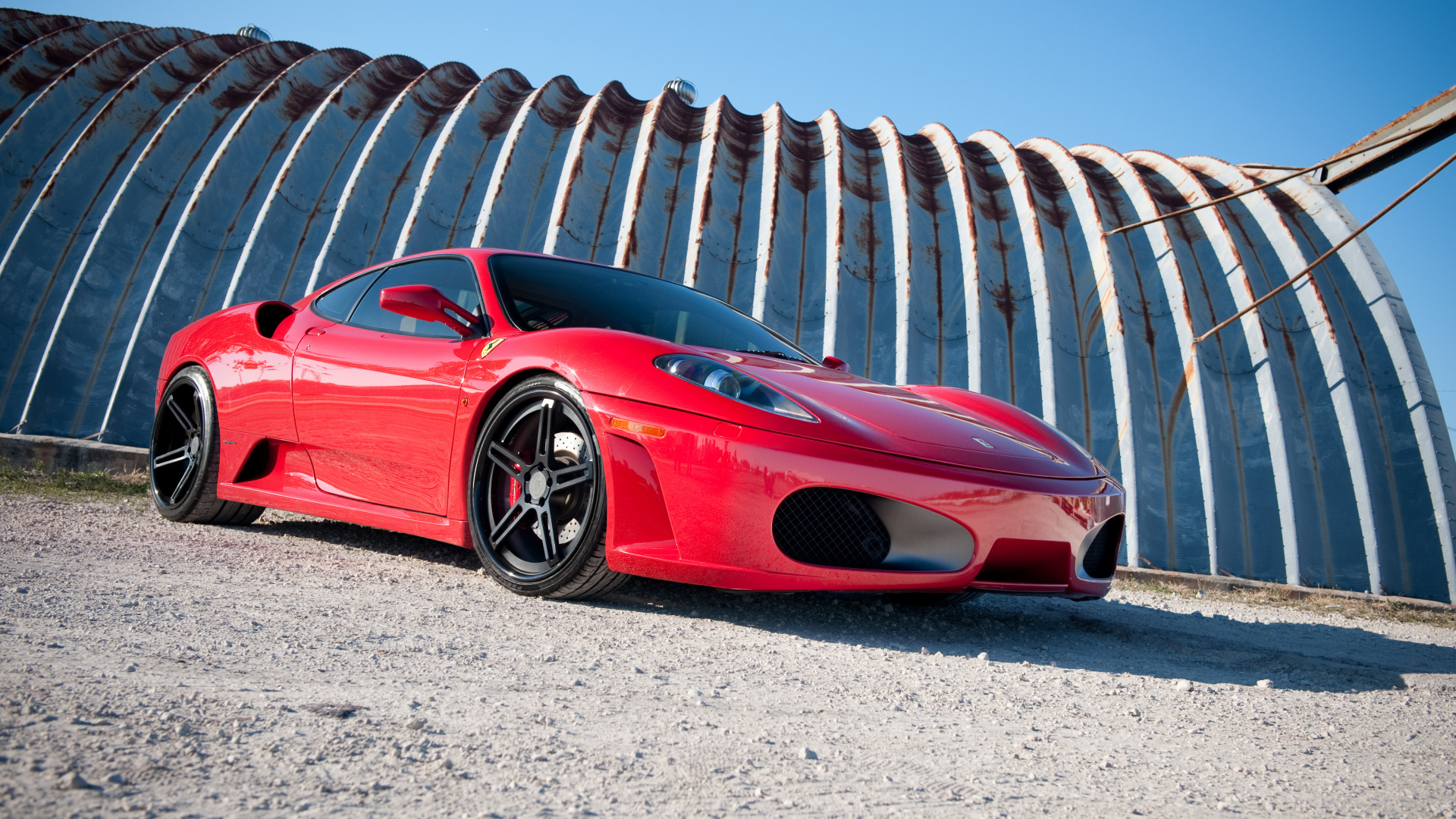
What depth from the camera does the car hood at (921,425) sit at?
2459 millimetres

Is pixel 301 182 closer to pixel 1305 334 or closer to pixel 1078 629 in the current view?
pixel 1078 629

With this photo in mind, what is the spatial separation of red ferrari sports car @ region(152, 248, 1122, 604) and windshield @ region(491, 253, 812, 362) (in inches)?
0.5

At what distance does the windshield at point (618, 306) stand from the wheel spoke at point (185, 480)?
1997 mm

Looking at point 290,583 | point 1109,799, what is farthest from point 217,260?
point 1109,799

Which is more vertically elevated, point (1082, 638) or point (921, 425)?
point (921, 425)

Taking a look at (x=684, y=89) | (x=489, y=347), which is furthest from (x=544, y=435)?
(x=684, y=89)

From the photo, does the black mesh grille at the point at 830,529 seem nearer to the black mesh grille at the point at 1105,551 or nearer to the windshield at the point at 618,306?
the black mesh grille at the point at 1105,551

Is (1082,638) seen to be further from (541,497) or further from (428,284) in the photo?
(428,284)

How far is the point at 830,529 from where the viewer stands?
2377mm

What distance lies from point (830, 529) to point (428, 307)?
1.66 m

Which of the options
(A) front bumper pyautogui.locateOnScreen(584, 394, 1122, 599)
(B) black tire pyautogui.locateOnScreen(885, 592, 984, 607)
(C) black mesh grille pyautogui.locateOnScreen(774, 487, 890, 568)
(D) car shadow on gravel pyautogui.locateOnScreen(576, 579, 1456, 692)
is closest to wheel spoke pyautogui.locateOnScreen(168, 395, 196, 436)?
(D) car shadow on gravel pyautogui.locateOnScreen(576, 579, 1456, 692)

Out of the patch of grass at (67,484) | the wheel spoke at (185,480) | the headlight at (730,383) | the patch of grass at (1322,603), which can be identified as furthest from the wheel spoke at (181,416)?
the patch of grass at (1322,603)

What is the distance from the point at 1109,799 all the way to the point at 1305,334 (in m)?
8.30

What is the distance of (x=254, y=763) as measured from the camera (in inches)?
44.9
